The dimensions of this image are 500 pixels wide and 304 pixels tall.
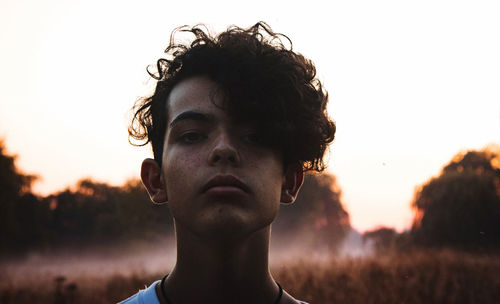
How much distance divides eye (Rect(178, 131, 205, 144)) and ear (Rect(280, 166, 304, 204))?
2.40ft

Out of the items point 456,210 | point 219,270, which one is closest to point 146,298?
point 219,270

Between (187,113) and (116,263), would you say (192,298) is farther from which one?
(116,263)

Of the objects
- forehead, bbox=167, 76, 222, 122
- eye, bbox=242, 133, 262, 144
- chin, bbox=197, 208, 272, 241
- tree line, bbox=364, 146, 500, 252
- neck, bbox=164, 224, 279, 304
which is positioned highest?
tree line, bbox=364, 146, 500, 252

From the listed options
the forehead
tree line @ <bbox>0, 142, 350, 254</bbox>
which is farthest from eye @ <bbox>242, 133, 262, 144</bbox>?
tree line @ <bbox>0, 142, 350, 254</bbox>

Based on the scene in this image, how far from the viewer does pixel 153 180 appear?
3.27 m

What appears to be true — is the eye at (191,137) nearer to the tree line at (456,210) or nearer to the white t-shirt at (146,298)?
the white t-shirt at (146,298)

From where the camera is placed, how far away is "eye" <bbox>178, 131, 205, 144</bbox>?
2805 millimetres

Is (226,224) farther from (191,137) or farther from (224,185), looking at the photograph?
(191,137)

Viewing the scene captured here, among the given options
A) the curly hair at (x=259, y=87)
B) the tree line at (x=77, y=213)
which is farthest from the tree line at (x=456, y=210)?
the curly hair at (x=259, y=87)

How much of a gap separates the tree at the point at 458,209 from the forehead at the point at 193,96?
12.5 meters

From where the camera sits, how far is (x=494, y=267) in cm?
951

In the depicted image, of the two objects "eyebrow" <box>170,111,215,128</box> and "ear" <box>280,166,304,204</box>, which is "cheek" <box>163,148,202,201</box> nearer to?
"eyebrow" <box>170,111,215,128</box>

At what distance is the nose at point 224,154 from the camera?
2621mm

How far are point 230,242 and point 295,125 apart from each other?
105 cm
